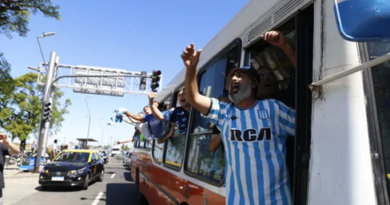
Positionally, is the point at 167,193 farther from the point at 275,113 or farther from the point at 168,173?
the point at 275,113

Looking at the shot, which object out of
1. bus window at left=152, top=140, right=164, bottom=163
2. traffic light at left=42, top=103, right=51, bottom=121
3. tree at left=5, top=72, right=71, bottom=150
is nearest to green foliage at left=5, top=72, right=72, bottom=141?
tree at left=5, top=72, right=71, bottom=150

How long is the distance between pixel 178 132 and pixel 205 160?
114 cm

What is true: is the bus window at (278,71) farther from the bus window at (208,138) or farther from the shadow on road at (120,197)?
the shadow on road at (120,197)

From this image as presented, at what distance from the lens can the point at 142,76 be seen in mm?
15828

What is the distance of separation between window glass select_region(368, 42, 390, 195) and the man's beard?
782 millimetres

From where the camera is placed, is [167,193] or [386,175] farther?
[167,193]

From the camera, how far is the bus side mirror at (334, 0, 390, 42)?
1.23 m

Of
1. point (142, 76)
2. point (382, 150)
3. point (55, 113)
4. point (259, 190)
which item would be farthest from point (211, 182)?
point (55, 113)

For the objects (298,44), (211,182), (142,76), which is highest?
(142,76)

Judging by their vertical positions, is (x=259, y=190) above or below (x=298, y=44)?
below

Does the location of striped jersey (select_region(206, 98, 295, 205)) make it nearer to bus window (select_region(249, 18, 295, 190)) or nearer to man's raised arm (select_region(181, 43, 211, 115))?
bus window (select_region(249, 18, 295, 190))

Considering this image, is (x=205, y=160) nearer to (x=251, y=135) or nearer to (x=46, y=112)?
(x=251, y=135)

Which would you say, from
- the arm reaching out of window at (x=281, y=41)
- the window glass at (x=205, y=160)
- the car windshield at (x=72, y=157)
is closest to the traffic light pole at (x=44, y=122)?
the car windshield at (x=72, y=157)

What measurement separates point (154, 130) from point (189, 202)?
146cm
